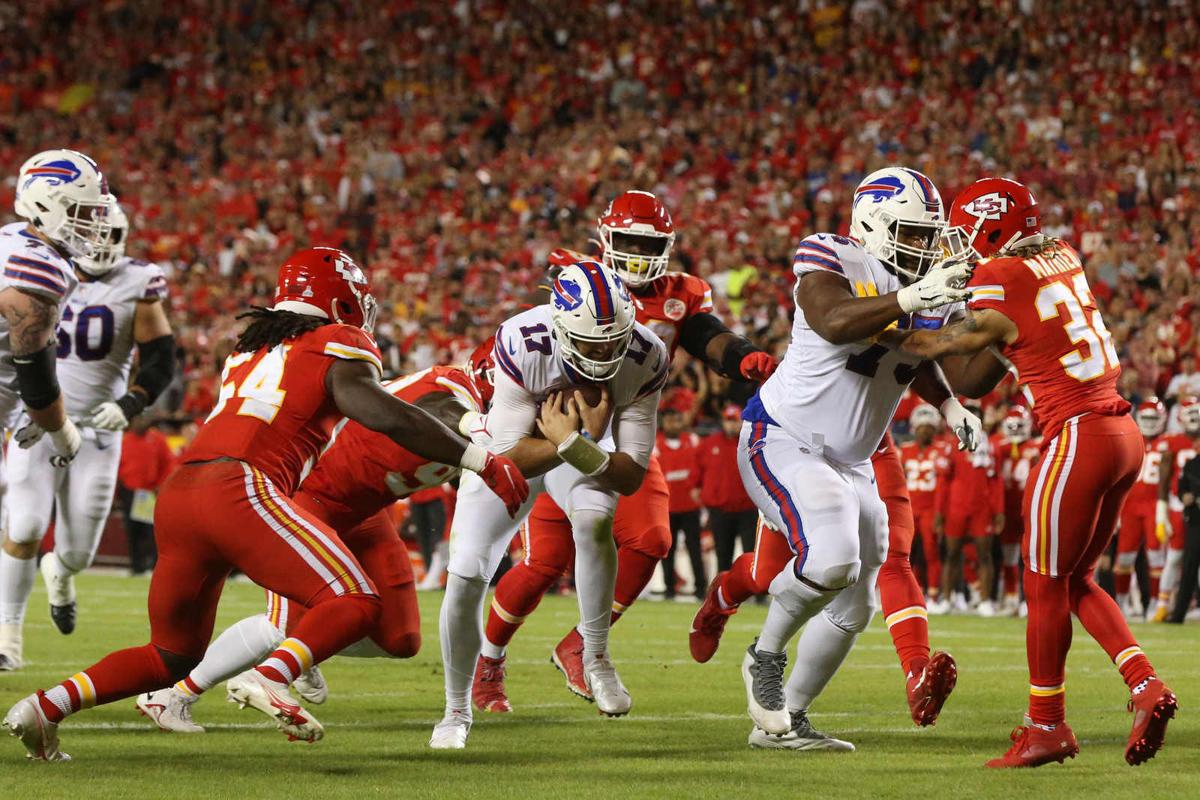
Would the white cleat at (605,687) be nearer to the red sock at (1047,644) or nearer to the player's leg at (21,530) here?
the red sock at (1047,644)

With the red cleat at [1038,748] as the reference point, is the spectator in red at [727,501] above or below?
below

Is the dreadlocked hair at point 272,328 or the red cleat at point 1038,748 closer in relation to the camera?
the dreadlocked hair at point 272,328

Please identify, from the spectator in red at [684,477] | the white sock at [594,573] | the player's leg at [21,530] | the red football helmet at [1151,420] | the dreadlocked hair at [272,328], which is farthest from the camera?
the spectator in red at [684,477]

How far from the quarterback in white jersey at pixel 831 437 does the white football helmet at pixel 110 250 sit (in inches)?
125

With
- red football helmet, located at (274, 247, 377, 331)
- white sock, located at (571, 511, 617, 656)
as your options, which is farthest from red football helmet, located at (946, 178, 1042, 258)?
red football helmet, located at (274, 247, 377, 331)

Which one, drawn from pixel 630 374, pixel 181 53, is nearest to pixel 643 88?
pixel 181 53

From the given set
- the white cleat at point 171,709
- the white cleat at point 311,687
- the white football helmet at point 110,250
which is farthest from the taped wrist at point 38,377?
the white cleat at point 311,687

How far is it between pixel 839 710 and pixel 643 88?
1623 centimetres

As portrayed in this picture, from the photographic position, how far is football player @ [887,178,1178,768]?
5.37 meters

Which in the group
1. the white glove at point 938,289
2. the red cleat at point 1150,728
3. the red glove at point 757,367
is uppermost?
the white glove at point 938,289

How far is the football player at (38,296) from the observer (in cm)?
→ 641

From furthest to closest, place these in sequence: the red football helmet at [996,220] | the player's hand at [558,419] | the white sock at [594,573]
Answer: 1. the white sock at [594,573]
2. the red football helmet at [996,220]
3. the player's hand at [558,419]

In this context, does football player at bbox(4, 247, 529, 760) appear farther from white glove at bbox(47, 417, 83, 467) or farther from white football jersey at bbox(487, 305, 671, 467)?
white glove at bbox(47, 417, 83, 467)

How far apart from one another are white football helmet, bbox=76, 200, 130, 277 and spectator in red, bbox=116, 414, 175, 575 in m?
8.33
